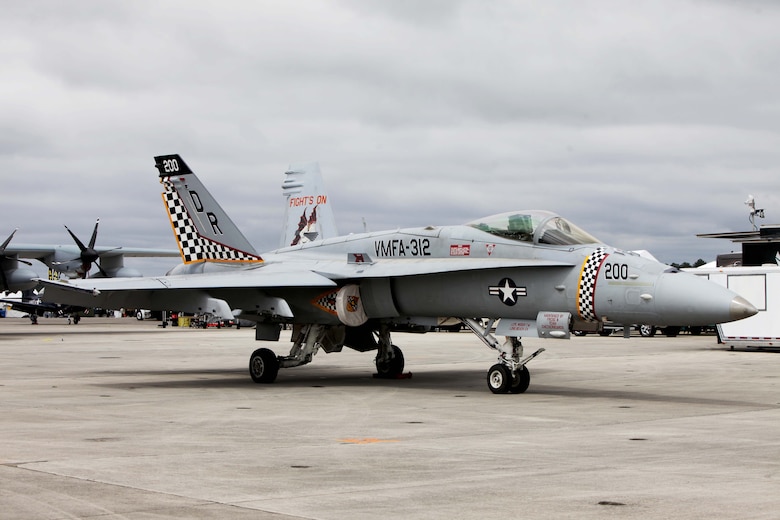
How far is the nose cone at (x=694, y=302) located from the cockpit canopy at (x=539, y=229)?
166cm

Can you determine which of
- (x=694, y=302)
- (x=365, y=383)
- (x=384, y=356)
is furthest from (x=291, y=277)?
(x=694, y=302)

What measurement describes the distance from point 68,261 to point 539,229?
37173 mm

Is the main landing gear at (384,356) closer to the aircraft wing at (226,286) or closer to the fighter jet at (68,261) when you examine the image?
the aircraft wing at (226,286)

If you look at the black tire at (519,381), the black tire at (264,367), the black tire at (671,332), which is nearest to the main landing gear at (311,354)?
the black tire at (264,367)

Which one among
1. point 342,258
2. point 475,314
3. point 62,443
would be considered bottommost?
point 62,443

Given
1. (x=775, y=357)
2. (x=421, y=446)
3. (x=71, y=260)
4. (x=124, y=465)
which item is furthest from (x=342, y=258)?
(x=71, y=260)

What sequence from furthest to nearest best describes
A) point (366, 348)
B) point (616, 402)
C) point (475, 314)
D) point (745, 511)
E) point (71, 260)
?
point (71, 260) → point (366, 348) → point (475, 314) → point (616, 402) → point (745, 511)

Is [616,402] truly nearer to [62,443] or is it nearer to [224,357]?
[62,443]

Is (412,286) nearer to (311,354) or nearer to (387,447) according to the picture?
(311,354)

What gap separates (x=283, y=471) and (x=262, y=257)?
1145 centimetres

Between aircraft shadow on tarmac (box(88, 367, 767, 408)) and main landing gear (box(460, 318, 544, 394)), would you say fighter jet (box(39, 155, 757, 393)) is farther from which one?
aircraft shadow on tarmac (box(88, 367, 767, 408))

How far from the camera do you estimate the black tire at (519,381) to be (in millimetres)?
14656

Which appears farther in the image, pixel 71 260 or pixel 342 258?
pixel 71 260

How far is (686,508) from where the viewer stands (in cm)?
609
